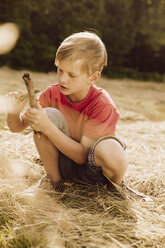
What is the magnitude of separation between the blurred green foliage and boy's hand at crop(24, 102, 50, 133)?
7016mm

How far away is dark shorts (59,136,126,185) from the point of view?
6.41ft

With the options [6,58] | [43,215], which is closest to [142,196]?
[43,215]

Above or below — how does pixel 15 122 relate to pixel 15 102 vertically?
below

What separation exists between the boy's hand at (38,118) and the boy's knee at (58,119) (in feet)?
0.55

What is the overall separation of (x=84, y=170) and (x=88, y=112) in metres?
0.42

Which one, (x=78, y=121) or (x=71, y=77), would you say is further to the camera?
(x=78, y=121)

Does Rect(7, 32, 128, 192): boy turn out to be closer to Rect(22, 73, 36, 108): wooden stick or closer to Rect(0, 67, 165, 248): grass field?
Rect(22, 73, 36, 108): wooden stick

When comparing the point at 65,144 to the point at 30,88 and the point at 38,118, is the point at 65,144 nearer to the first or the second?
the point at 38,118

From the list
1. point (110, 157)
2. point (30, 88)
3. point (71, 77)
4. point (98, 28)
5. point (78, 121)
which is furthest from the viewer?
point (98, 28)

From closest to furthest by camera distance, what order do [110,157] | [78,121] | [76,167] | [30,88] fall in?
1. [30,88]
2. [110,157]
3. [78,121]
4. [76,167]

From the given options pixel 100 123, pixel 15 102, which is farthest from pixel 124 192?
pixel 15 102

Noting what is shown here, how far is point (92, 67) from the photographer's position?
2.04 metres

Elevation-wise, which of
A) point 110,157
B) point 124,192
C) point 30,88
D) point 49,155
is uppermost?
point 30,88

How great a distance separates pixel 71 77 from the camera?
1.96 m
